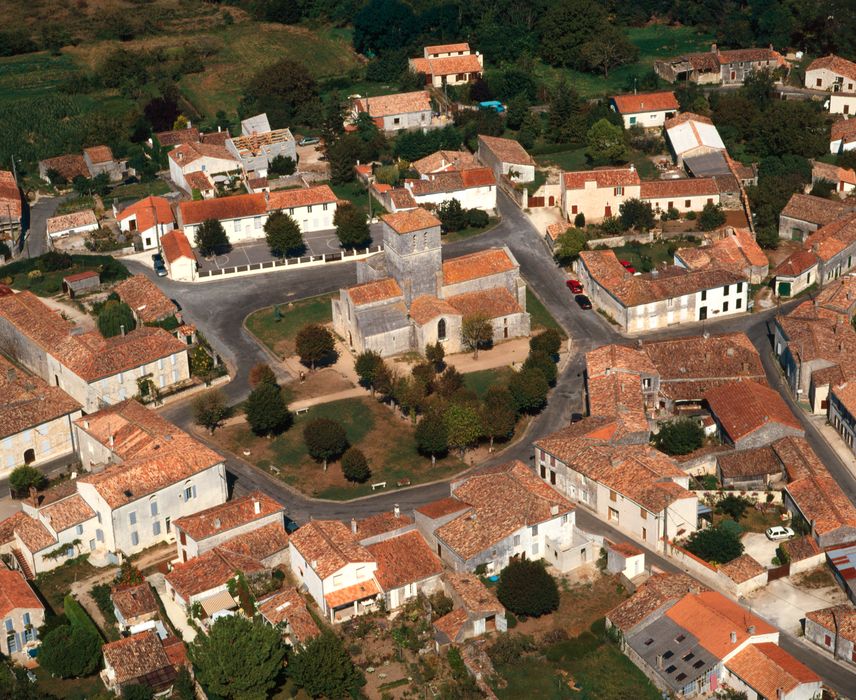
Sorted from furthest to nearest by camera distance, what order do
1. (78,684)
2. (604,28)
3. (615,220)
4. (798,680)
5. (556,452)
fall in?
(604,28) < (615,220) < (556,452) < (78,684) < (798,680)

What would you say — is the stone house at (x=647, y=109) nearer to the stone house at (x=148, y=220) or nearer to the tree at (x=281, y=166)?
the tree at (x=281, y=166)

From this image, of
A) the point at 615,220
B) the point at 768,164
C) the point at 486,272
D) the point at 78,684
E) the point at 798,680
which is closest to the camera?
the point at 798,680

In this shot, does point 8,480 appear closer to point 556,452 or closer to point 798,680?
point 556,452

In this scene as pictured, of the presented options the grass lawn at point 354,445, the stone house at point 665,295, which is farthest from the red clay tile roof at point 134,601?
the stone house at point 665,295

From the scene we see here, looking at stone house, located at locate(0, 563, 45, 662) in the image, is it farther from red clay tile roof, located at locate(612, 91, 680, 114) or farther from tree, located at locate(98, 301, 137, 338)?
red clay tile roof, located at locate(612, 91, 680, 114)

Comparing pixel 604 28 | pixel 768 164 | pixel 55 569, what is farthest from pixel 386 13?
pixel 55 569

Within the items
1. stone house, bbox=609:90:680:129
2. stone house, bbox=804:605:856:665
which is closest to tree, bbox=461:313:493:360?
stone house, bbox=804:605:856:665

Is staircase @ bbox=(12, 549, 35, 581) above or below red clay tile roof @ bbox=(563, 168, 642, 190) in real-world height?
below
